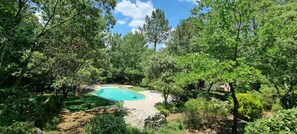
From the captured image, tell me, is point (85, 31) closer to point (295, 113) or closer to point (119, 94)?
point (295, 113)

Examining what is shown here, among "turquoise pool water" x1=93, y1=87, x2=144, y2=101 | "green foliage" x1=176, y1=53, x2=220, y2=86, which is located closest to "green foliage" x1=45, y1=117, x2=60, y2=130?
"green foliage" x1=176, y1=53, x2=220, y2=86

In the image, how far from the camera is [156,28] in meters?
37.4

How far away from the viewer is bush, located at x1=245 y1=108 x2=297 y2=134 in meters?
4.61

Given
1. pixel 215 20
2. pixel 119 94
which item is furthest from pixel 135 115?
pixel 119 94

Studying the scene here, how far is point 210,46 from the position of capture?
8.20 metres

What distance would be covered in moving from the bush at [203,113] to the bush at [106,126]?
A: 3956 millimetres

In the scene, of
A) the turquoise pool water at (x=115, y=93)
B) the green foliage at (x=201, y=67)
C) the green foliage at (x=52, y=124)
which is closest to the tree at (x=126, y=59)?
the turquoise pool water at (x=115, y=93)

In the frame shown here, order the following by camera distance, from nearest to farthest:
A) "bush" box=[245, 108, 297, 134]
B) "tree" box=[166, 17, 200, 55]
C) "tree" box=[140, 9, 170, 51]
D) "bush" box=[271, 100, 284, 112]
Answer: "bush" box=[245, 108, 297, 134] < "bush" box=[271, 100, 284, 112] < "tree" box=[166, 17, 200, 55] < "tree" box=[140, 9, 170, 51]

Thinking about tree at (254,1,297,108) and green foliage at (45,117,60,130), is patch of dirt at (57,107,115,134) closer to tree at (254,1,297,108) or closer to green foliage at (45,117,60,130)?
green foliage at (45,117,60,130)

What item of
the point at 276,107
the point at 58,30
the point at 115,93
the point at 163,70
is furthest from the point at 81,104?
the point at 276,107

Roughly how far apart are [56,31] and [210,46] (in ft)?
22.2

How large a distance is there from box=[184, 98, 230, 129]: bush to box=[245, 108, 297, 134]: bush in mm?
4368

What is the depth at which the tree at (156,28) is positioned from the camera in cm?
3666

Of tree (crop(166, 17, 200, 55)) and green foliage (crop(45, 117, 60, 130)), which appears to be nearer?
green foliage (crop(45, 117, 60, 130))
